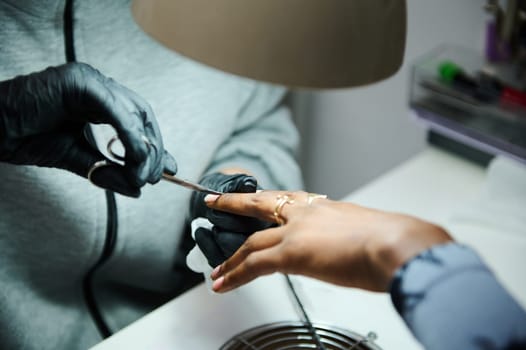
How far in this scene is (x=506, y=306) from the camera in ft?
1.61

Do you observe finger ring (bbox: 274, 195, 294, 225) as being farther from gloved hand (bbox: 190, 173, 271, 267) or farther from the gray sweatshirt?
the gray sweatshirt

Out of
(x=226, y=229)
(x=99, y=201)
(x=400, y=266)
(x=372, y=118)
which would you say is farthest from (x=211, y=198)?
(x=372, y=118)

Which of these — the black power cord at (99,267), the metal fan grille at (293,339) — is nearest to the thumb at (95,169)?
the black power cord at (99,267)

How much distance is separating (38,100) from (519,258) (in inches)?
30.5

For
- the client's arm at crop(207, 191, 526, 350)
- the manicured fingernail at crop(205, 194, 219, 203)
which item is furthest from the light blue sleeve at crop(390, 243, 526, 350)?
the manicured fingernail at crop(205, 194, 219, 203)

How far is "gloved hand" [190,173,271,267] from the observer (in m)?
0.69

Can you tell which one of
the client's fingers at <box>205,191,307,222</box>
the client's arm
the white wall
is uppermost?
the client's arm

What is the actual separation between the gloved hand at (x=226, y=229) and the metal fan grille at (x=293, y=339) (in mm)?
118

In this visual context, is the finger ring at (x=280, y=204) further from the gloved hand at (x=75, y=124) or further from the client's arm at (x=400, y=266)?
the gloved hand at (x=75, y=124)

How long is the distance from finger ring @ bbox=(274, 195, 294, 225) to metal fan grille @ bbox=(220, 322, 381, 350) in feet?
0.63

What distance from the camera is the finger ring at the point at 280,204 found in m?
0.64

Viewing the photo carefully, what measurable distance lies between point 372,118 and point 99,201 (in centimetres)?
81

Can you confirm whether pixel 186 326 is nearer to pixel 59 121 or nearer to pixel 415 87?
pixel 59 121

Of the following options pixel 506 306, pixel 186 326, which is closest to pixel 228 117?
pixel 186 326
